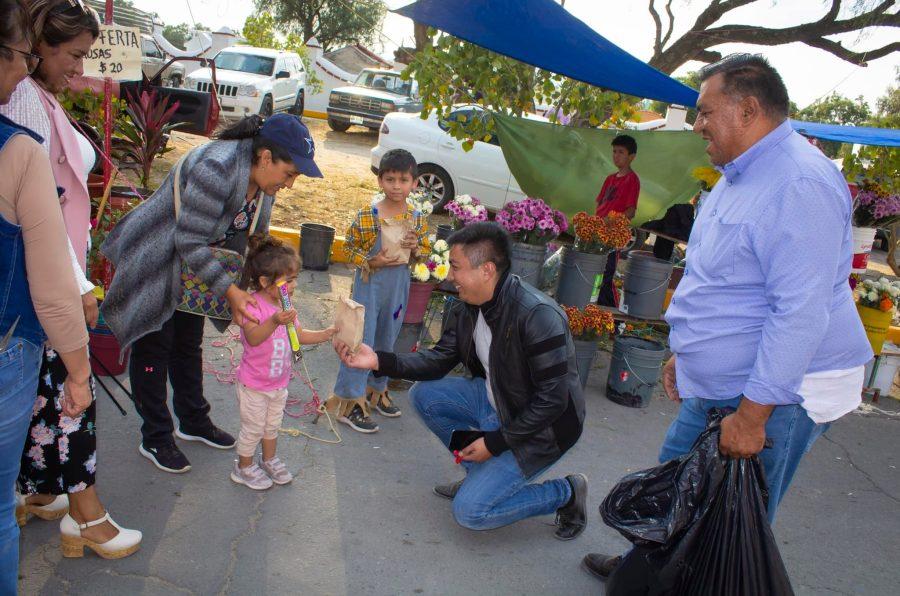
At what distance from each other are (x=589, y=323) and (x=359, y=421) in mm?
2077

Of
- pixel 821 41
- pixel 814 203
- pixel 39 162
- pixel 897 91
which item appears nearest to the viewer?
pixel 39 162

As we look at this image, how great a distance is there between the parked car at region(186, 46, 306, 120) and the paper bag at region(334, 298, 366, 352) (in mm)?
13868

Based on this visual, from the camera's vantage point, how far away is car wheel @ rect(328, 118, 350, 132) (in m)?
19.7

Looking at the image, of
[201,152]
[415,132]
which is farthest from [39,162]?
[415,132]

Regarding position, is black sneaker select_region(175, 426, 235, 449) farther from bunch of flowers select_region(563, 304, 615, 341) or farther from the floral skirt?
bunch of flowers select_region(563, 304, 615, 341)

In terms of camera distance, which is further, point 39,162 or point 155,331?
point 155,331

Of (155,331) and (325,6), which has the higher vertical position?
(325,6)

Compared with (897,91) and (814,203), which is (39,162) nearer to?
(814,203)

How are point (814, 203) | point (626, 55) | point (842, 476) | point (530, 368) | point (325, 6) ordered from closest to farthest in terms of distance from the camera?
1. point (814, 203)
2. point (530, 368)
3. point (842, 476)
4. point (626, 55)
5. point (325, 6)

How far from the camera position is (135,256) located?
3283 mm

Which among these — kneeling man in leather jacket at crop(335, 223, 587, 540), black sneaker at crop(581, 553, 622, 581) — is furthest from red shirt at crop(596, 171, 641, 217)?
black sneaker at crop(581, 553, 622, 581)

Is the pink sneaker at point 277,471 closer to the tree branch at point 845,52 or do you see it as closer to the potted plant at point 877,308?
the potted plant at point 877,308

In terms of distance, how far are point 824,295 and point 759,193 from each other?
0.40m

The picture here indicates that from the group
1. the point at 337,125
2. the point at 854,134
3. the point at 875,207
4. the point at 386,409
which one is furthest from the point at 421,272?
the point at 337,125
